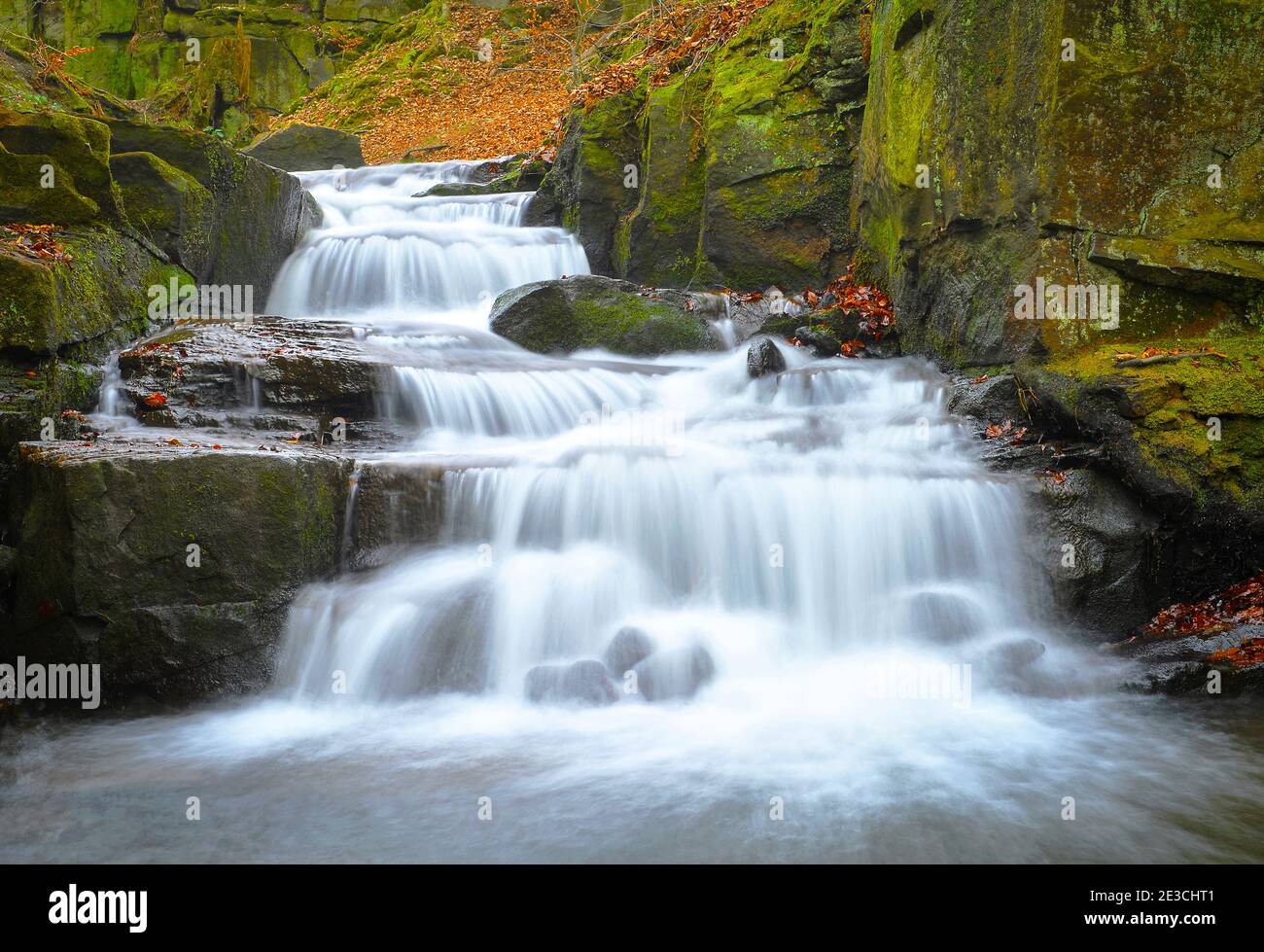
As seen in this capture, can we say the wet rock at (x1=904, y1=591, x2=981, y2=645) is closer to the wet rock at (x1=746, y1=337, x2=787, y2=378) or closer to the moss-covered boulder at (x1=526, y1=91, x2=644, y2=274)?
the wet rock at (x1=746, y1=337, x2=787, y2=378)

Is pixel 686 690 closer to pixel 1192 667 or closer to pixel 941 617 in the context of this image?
pixel 941 617

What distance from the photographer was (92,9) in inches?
1040

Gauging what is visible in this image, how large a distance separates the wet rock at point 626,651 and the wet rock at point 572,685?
77 millimetres

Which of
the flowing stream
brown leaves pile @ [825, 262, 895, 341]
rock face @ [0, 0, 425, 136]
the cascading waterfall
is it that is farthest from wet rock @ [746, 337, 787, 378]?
rock face @ [0, 0, 425, 136]

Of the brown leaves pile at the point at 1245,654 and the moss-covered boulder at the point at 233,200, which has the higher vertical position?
the moss-covered boulder at the point at 233,200

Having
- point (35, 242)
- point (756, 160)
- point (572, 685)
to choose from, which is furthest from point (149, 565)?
point (756, 160)

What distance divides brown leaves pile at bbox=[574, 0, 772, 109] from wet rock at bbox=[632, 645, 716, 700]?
8.59m

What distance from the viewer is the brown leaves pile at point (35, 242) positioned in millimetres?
6434

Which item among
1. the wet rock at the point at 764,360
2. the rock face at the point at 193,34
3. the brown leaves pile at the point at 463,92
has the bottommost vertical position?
the wet rock at the point at 764,360

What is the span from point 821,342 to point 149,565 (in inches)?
248

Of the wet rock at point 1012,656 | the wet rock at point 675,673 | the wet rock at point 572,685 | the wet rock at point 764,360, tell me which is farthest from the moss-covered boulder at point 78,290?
the wet rock at point 1012,656

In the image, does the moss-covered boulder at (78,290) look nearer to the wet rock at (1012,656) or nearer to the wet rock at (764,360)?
the wet rock at (764,360)

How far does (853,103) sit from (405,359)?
5757 mm

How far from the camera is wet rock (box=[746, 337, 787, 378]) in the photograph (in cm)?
852
